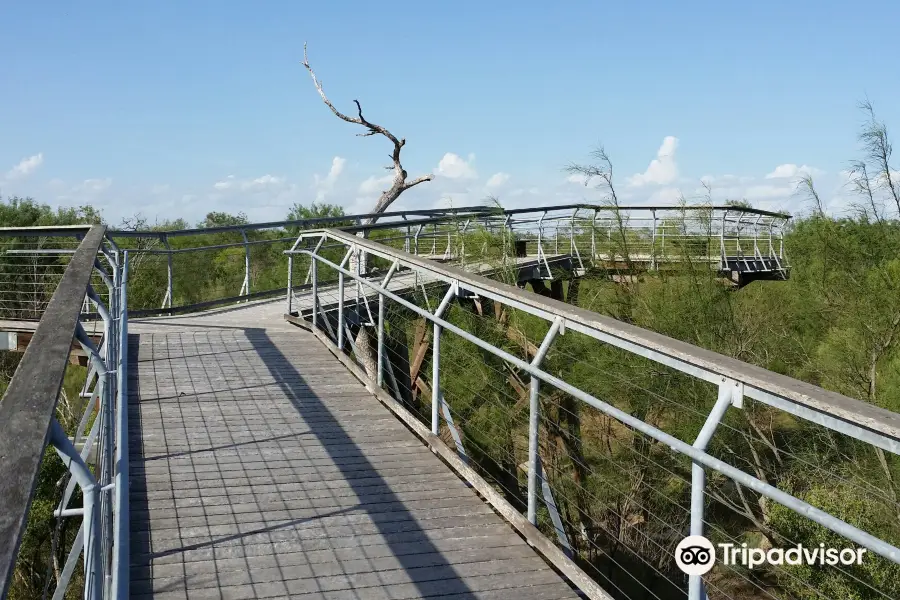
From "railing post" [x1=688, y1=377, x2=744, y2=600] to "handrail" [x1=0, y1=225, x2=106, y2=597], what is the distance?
1.78 meters

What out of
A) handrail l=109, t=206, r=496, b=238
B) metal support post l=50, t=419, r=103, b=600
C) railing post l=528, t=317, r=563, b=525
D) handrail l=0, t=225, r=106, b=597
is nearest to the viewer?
handrail l=0, t=225, r=106, b=597

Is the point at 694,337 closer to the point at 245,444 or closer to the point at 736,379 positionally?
the point at 245,444

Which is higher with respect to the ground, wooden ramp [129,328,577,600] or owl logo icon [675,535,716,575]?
owl logo icon [675,535,716,575]

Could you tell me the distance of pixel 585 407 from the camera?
14.5 meters

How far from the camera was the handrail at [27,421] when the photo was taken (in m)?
0.97

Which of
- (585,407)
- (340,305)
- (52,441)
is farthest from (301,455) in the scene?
(585,407)

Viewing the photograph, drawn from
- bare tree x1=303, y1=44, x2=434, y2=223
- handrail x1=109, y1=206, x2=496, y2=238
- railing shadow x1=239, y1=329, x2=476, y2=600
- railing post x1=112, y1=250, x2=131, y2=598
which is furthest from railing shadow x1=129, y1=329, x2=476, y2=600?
bare tree x1=303, y1=44, x2=434, y2=223

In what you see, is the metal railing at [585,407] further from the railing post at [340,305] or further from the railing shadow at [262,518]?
the railing shadow at [262,518]

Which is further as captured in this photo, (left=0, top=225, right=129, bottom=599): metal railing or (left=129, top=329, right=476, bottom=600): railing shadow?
(left=129, top=329, right=476, bottom=600): railing shadow

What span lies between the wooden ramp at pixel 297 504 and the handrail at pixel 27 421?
181 centimetres

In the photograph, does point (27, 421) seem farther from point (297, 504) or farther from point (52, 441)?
point (297, 504)

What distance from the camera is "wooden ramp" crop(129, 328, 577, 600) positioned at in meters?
3.43

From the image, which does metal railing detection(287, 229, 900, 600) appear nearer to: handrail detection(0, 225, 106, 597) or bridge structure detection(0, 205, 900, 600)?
bridge structure detection(0, 205, 900, 600)

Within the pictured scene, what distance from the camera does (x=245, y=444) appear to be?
5.01 m
